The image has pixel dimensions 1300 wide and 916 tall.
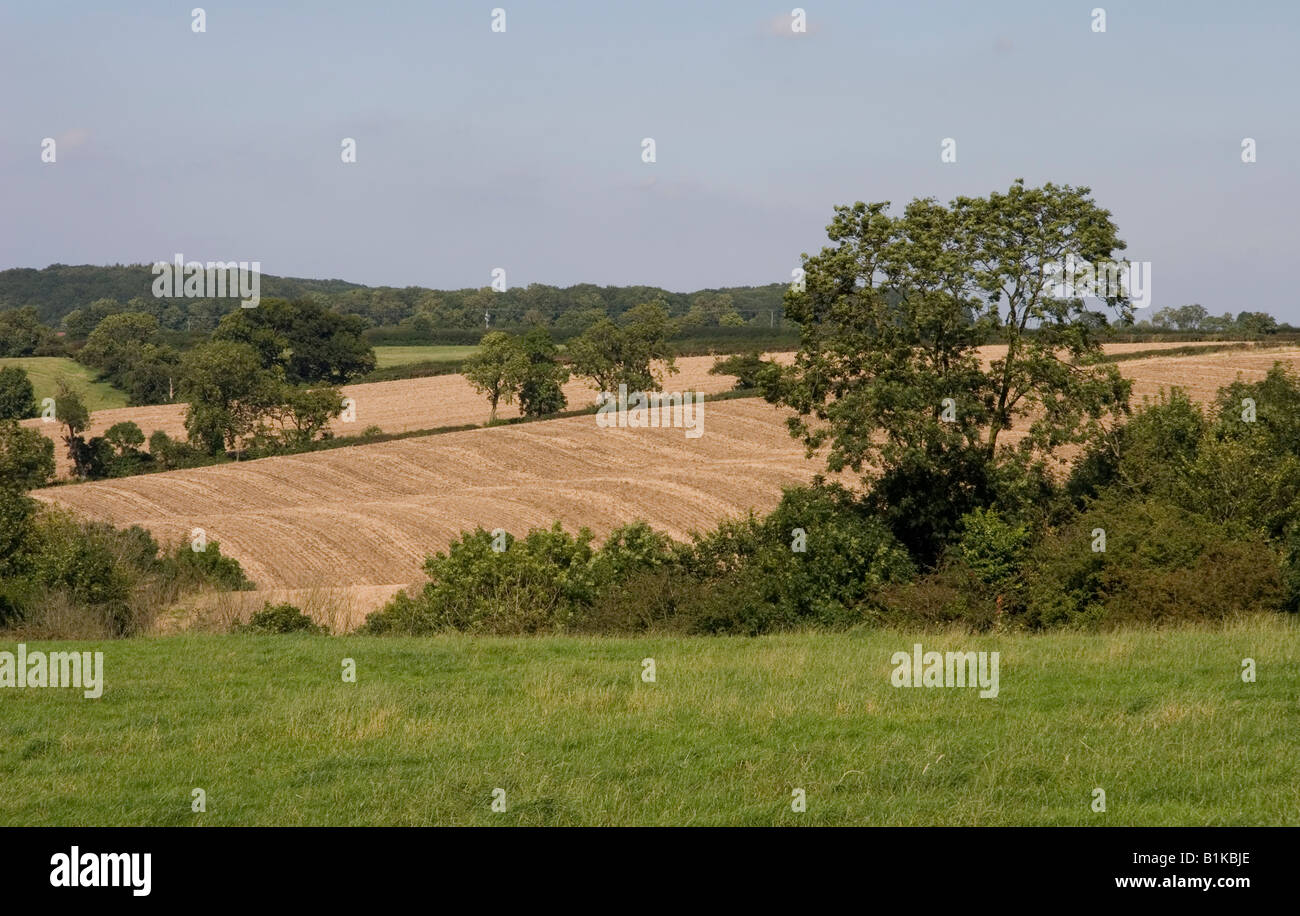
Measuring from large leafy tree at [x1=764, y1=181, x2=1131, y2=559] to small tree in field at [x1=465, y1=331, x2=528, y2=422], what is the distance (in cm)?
5981

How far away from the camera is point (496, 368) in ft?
317

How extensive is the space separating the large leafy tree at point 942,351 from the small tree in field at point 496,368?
196ft

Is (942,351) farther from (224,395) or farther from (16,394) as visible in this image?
(16,394)

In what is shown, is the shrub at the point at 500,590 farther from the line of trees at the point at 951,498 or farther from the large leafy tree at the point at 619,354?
the large leafy tree at the point at 619,354

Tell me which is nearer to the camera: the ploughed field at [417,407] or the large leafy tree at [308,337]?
the ploughed field at [417,407]

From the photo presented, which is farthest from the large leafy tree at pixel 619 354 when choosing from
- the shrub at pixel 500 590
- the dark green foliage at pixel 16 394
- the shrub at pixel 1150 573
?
the shrub at pixel 1150 573

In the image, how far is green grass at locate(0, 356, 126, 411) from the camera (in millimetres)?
125125

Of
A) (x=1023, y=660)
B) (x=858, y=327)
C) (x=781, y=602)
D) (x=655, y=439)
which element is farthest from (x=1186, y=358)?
(x=1023, y=660)

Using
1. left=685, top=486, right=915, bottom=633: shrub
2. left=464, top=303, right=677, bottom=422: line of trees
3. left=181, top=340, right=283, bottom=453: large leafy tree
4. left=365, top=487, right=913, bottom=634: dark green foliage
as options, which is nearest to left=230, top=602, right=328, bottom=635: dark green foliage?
left=365, top=487, right=913, bottom=634: dark green foliage

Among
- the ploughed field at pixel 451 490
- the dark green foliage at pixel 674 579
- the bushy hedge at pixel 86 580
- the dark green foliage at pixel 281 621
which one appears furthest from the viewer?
the ploughed field at pixel 451 490

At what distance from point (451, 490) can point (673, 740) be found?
55116 mm

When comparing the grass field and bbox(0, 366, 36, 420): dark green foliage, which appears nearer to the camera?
the grass field

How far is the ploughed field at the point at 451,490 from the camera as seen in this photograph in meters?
52.4

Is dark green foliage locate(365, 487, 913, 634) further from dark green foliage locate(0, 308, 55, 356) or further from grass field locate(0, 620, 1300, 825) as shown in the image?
dark green foliage locate(0, 308, 55, 356)
